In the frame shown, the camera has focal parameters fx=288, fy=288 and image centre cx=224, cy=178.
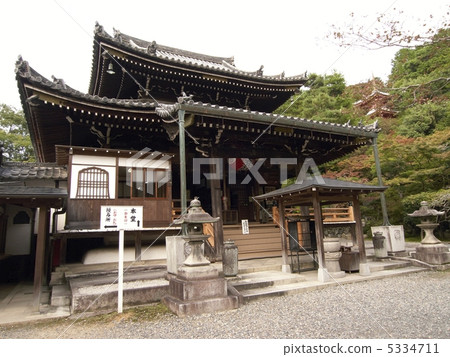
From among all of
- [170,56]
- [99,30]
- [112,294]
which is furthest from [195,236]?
[170,56]

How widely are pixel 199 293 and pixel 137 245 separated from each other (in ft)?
12.4

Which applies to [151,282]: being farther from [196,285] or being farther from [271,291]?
[271,291]

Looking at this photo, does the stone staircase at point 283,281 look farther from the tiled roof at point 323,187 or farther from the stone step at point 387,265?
the tiled roof at point 323,187

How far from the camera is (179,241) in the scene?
6145mm

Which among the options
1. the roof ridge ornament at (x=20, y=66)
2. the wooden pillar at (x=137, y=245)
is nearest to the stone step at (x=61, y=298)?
the wooden pillar at (x=137, y=245)

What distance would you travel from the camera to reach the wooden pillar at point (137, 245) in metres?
8.28

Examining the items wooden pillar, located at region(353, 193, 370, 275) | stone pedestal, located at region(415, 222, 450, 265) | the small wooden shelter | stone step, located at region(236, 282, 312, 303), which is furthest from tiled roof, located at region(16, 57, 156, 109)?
stone pedestal, located at region(415, 222, 450, 265)

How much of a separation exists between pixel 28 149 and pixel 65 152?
22668 millimetres

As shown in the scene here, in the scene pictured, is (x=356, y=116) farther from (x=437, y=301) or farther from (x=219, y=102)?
(x=437, y=301)

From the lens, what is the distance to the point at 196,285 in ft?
17.0

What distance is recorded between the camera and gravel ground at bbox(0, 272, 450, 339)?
3.93 m

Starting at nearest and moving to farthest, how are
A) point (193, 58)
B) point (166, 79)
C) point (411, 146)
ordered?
point (166, 79), point (411, 146), point (193, 58)

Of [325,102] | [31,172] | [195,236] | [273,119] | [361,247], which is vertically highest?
[325,102]

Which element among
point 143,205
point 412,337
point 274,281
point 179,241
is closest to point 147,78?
point 143,205
